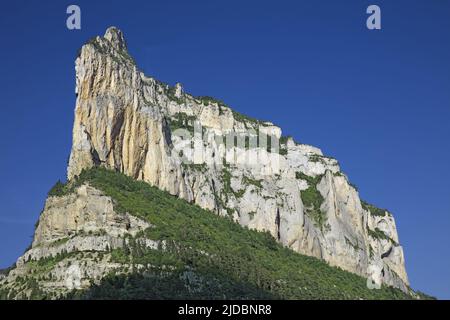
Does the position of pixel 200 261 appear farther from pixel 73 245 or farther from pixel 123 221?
pixel 73 245

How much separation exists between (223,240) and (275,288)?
2154 centimetres

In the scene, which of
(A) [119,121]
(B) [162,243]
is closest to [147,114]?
(A) [119,121]

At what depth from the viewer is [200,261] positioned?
5974 inches

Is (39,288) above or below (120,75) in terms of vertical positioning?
below

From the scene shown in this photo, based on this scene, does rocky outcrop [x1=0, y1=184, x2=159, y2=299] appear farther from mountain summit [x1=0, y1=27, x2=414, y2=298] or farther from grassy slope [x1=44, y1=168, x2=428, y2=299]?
grassy slope [x1=44, y1=168, x2=428, y2=299]

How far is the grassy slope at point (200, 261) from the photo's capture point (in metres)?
138

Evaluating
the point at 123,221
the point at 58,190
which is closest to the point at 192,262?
the point at 123,221

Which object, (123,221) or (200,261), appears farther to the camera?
(123,221)

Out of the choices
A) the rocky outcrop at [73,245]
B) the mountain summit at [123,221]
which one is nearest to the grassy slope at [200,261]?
the mountain summit at [123,221]

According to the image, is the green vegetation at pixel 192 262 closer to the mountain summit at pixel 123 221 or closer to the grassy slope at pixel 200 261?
the grassy slope at pixel 200 261

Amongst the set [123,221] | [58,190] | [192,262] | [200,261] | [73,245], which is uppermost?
[58,190]

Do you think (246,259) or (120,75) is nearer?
(246,259)

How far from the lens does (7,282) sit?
5743 inches
